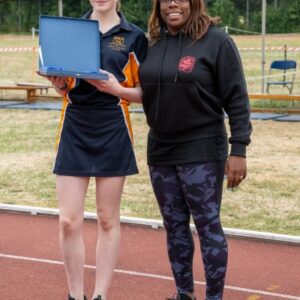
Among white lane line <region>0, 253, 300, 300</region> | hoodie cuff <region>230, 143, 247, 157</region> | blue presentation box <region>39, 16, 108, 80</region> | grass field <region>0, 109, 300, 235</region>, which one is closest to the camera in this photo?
blue presentation box <region>39, 16, 108, 80</region>

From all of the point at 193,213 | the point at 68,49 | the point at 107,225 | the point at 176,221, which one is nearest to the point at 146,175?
the point at 107,225

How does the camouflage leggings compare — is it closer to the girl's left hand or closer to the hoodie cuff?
the hoodie cuff

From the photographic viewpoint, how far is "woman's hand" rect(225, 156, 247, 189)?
4.00 m

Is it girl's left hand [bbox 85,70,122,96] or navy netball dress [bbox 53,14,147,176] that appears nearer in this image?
girl's left hand [bbox 85,70,122,96]

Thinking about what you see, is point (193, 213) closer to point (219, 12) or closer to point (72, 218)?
point (72, 218)

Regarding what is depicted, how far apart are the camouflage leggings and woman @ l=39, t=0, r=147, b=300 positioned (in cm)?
25

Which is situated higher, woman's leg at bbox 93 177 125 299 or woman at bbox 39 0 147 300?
woman at bbox 39 0 147 300

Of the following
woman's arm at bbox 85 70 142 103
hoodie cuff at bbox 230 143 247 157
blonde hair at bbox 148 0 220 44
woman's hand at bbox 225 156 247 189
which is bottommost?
woman's hand at bbox 225 156 247 189

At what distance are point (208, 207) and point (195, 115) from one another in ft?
1.60

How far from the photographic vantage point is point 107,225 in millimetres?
4332

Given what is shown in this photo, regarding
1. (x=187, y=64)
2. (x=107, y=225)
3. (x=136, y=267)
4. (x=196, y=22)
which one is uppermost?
(x=196, y=22)

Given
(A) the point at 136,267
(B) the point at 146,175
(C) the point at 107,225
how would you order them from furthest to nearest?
(B) the point at 146,175, (A) the point at 136,267, (C) the point at 107,225

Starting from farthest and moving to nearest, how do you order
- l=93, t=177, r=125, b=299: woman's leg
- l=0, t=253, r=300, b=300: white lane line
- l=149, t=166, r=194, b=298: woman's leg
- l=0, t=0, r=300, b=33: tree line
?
l=0, t=0, r=300, b=33: tree line
l=0, t=253, r=300, b=300: white lane line
l=93, t=177, r=125, b=299: woman's leg
l=149, t=166, r=194, b=298: woman's leg

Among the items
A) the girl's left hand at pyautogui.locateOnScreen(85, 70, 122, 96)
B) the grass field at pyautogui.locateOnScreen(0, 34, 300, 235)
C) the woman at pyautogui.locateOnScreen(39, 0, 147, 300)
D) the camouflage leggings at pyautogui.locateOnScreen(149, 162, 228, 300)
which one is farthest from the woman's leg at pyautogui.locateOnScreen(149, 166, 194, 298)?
the grass field at pyautogui.locateOnScreen(0, 34, 300, 235)
